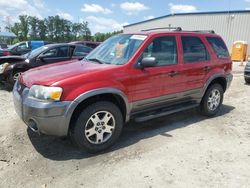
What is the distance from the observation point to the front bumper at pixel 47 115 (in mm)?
3635

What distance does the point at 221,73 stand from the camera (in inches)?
233

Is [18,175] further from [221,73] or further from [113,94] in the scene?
[221,73]

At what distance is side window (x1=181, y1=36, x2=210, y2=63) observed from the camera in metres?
5.19

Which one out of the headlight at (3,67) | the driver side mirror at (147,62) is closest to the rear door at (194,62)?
the driver side mirror at (147,62)

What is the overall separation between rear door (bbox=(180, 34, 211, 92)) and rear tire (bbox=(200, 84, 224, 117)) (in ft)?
1.36

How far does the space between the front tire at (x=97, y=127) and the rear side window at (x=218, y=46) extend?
9.28 feet

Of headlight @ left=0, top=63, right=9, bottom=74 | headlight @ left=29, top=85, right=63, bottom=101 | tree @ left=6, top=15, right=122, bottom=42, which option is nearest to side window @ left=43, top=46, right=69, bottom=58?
headlight @ left=0, top=63, right=9, bottom=74

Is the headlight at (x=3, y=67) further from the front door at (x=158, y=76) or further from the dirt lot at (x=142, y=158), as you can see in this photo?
the front door at (x=158, y=76)

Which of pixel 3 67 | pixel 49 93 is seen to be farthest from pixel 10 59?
pixel 49 93

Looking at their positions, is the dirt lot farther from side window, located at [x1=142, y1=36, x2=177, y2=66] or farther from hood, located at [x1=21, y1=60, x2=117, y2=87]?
side window, located at [x1=142, y1=36, x2=177, y2=66]

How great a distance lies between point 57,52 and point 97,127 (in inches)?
227

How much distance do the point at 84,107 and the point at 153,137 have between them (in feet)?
4.82

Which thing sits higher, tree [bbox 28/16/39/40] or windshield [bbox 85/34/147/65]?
tree [bbox 28/16/39/40]

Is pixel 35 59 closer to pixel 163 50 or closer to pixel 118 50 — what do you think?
pixel 118 50
